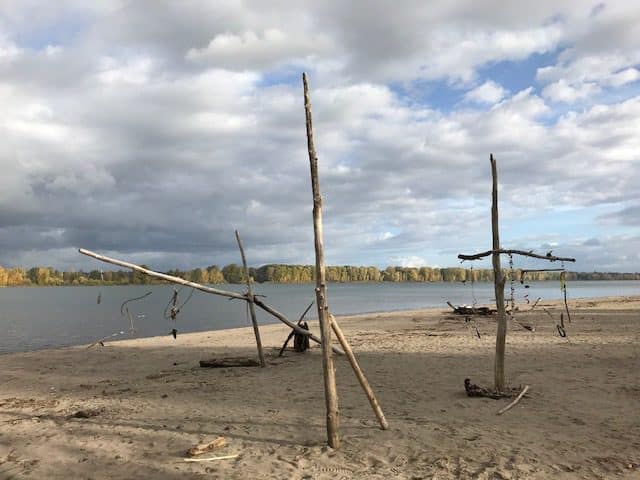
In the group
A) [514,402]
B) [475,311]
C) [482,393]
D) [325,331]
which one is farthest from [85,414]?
[475,311]

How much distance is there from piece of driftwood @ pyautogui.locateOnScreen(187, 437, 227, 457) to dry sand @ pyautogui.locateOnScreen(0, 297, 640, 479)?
12cm

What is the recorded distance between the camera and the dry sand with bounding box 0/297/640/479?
6.37m

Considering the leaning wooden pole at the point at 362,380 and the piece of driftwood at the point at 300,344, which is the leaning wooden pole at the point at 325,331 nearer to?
the leaning wooden pole at the point at 362,380

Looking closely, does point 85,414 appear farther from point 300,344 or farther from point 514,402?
point 300,344

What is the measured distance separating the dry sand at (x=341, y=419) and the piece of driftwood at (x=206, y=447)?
120 millimetres

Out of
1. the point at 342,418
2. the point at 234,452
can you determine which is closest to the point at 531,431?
the point at 342,418

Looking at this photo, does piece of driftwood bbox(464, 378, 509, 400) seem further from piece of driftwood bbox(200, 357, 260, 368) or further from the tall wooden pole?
piece of driftwood bbox(200, 357, 260, 368)

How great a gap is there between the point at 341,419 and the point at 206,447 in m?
2.28

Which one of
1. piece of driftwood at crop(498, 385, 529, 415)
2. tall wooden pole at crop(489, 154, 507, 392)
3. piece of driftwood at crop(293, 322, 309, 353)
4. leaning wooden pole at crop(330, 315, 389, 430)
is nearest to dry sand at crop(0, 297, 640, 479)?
piece of driftwood at crop(498, 385, 529, 415)

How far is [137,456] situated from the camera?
6.88 metres

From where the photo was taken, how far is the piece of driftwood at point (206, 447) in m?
6.81

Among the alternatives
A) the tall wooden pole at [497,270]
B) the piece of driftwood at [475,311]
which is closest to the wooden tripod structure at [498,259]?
the tall wooden pole at [497,270]

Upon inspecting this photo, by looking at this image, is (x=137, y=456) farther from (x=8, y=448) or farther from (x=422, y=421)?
(x=422, y=421)

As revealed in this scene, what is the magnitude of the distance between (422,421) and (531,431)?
160 cm
